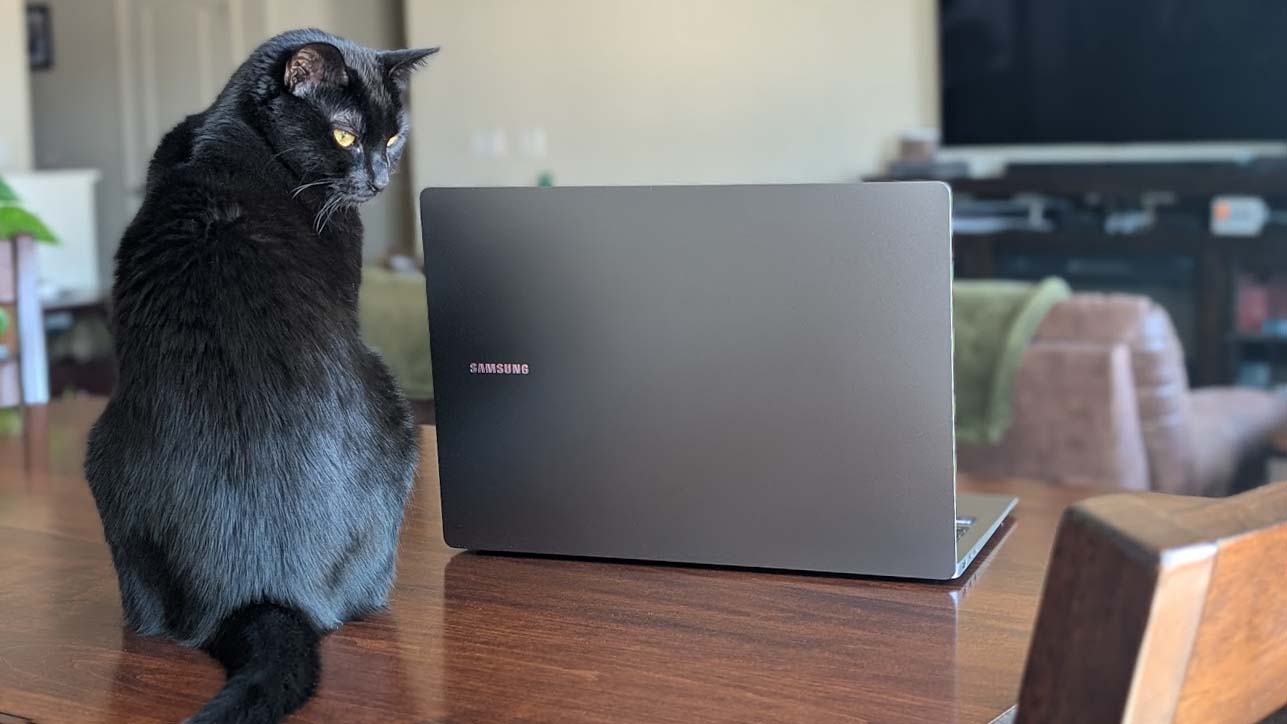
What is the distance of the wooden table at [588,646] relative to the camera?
72 cm

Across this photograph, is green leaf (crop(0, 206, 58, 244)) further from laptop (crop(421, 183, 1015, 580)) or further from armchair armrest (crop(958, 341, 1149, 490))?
armchair armrest (crop(958, 341, 1149, 490))

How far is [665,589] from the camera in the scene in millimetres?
917

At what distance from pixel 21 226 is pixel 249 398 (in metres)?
1.28

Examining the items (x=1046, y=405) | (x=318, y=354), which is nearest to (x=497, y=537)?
(x=318, y=354)

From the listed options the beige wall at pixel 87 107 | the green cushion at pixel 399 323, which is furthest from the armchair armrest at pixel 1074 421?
the beige wall at pixel 87 107

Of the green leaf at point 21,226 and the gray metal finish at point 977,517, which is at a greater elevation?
the green leaf at point 21,226

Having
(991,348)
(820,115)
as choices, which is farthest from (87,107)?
(991,348)

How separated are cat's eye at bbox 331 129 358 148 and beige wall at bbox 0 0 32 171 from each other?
4887mm

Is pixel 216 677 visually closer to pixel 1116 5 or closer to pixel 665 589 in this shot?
pixel 665 589

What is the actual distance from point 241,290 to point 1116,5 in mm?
4676

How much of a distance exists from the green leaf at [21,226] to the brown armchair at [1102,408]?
172 centimetres

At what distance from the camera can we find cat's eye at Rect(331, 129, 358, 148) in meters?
0.88

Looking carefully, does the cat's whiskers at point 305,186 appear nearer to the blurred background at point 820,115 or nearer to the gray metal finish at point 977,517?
the gray metal finish at point 977,517

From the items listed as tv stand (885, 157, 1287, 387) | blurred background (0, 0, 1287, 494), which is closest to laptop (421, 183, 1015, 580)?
blurred background (0, 0, 1287, 494)
